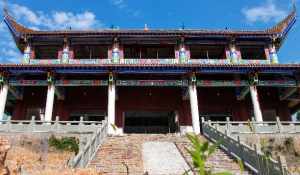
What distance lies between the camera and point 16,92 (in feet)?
72.7

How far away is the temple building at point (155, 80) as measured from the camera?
840 inches

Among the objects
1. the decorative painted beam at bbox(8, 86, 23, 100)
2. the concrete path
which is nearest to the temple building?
the decorative painted beam at bbox(8, 86, 23, 100)

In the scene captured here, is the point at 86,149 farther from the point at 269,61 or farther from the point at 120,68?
the point at 269,61

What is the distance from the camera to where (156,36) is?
75.8ft

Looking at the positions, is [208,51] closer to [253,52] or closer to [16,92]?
[253,52]

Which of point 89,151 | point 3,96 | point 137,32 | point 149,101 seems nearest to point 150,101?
point 149,101

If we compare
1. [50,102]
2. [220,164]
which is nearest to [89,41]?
[50,102]

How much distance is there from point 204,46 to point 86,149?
15050mm

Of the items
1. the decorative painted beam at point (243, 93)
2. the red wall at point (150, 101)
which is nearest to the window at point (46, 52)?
the red wall at point (150, 101)

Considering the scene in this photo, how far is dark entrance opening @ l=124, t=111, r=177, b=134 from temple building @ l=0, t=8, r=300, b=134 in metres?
0.07

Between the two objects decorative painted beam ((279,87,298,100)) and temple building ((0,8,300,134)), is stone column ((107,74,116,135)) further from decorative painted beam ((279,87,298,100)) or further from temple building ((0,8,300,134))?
decorative painted beam ((279,87,298,100))

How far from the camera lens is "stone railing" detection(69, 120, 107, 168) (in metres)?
9.90

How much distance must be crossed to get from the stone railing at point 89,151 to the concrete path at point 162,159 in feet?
6.97

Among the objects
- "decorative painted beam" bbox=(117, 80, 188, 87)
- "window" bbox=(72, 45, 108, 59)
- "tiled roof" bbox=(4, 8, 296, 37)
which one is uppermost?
"tiled roof" bbox=(4, 8, 296, 37)
